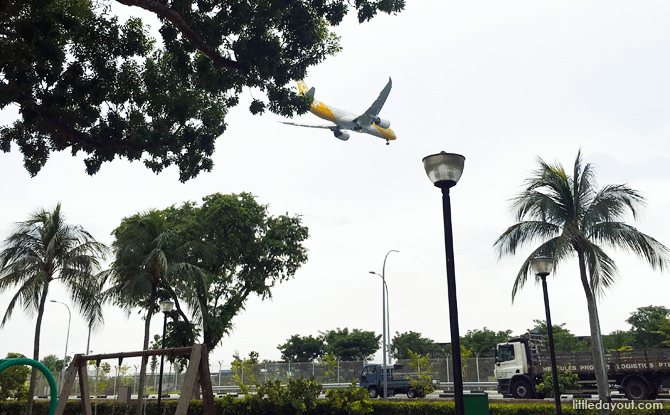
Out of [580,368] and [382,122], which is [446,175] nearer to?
[580,368]

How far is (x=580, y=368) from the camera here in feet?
78.1

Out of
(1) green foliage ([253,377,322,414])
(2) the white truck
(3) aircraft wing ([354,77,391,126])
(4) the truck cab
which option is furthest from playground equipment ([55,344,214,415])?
(3) aircraft wing ([354,77,391,126])

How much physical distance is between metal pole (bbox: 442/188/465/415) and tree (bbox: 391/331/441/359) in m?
66.2

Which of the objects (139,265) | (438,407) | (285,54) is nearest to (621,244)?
(438,407)

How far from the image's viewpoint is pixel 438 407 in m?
18.0

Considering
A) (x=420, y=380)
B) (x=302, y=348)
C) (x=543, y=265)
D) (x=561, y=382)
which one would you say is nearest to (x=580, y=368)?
(x=561, y=382)

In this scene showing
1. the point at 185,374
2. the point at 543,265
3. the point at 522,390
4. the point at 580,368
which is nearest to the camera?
the point at 185,374

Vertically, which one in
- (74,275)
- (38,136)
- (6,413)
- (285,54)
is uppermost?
(285,54)

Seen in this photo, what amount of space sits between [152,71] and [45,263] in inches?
472

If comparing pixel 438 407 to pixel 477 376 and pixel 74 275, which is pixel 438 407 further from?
pixel 477 376

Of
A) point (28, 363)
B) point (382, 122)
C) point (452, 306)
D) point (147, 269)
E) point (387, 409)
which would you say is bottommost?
point (387, 409)

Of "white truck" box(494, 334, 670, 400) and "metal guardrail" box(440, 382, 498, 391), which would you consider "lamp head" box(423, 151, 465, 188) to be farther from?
"metal guardrail" box(440, 382, 498, 391)

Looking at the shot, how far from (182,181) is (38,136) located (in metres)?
3.67

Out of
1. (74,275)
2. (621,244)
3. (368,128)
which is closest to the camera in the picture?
(621,244)
